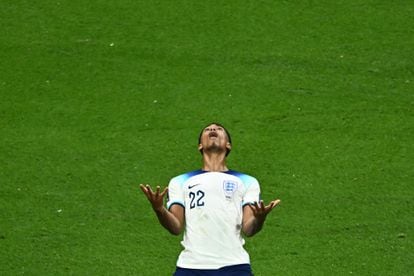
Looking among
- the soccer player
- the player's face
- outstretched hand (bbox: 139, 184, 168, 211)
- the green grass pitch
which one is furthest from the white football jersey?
the green grass pitch

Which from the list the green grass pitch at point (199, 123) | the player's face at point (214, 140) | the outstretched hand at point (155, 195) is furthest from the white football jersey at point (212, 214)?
the green grass pitch at point (199, 123)

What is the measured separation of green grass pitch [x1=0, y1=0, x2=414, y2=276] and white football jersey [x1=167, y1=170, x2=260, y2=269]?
1.30 metres

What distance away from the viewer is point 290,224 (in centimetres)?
855

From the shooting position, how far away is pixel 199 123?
9.66 metres

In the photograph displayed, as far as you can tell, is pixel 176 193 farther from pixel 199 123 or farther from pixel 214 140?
pixel 199 123

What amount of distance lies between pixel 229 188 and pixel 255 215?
401 millimetres

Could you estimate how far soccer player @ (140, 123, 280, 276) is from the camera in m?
6.64

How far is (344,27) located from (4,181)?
13.0ft

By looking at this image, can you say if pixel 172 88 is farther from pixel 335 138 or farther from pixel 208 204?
pixel 208 204

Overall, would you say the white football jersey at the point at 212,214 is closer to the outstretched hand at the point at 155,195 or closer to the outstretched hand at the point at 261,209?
the outstretched hand at the point at 261,209

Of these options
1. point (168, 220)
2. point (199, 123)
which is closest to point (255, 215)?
point (168, 220)

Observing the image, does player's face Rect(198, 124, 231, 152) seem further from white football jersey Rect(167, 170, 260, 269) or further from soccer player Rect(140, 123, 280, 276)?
white football jersey Rect(167, 170, 260, 269)

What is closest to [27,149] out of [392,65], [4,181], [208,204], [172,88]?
[4,181]

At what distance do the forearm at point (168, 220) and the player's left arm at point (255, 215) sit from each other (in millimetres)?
441
